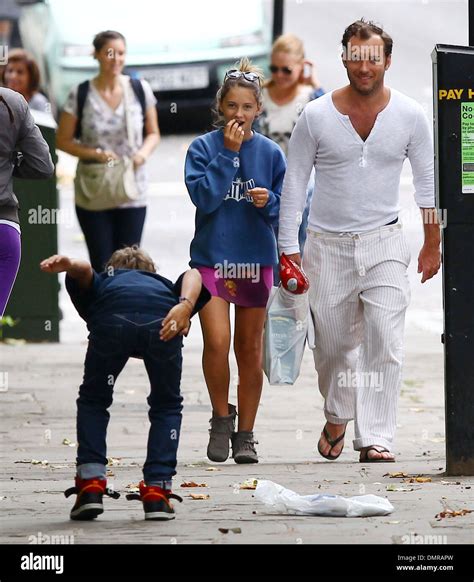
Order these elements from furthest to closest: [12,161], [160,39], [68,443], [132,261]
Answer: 1. [160,39]
2. [68,443]
3. [12,161]
4. [132,261]

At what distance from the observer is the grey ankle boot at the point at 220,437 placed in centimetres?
817

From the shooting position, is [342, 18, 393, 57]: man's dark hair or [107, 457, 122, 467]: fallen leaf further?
[107, 457, 122, 467]: fallen leaf

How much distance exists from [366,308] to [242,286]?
0.59 meters

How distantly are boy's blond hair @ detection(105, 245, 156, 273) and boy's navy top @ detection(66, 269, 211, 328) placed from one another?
0.40 ft

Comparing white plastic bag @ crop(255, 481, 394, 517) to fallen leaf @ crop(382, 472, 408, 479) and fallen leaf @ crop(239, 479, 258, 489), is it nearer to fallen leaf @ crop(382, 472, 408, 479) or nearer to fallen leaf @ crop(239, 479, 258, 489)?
fallen leaf @ crop(239, 479, 258, 489)

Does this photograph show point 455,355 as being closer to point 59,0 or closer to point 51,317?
point 51,317

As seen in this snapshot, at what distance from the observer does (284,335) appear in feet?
26.6

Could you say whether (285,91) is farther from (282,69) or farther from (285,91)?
(282,69)

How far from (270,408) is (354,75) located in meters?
2.92

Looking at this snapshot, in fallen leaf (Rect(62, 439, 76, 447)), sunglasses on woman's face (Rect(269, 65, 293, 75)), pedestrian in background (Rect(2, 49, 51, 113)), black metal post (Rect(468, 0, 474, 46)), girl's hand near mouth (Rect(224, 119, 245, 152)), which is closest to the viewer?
black metal post (Rect(468, 0, 474, 46))

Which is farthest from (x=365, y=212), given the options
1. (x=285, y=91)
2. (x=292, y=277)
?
(x=285, y=91)

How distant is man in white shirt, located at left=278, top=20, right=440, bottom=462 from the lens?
795cm

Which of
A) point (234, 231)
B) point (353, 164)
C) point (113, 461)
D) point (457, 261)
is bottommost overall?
point (113, 461)

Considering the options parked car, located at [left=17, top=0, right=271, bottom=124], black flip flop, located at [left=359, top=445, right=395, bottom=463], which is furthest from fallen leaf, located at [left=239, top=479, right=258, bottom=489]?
parked car, located at [left=17, top=0, right=271, bottom=124]
